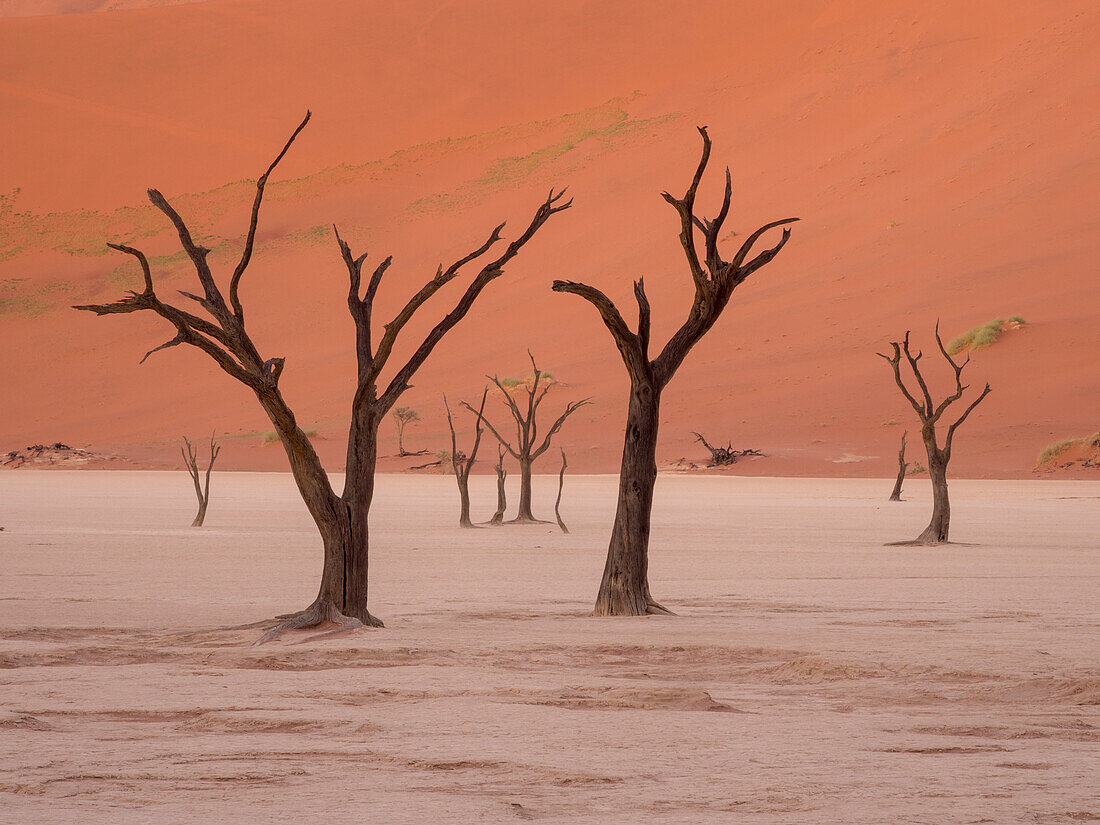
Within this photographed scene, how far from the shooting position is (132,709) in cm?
666

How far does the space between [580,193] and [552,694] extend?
71141 millimetres

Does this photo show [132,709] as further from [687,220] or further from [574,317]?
[574,317]

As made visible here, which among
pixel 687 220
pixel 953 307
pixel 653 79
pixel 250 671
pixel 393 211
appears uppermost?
pixel 653 79

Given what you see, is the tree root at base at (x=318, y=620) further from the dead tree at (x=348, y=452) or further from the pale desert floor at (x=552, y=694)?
the pale desert floor at (x=552, y=694)

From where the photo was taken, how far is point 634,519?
11367 millimetres

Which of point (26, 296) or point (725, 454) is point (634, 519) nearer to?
point (725, 454)

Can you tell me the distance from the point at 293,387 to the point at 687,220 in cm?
5528

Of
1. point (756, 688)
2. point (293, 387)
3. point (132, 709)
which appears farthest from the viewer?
point (293, 387)

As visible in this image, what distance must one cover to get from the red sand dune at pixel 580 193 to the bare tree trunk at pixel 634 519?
1313 inches

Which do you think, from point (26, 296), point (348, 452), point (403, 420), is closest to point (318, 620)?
point (348, 452)

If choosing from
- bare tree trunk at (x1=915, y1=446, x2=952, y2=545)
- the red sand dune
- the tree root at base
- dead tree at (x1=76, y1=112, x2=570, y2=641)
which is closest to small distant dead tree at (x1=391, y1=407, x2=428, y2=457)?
the red sand dune

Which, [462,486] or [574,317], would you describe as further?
[574,317]

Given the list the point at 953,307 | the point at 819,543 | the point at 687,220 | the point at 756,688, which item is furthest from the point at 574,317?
the point at 756,688

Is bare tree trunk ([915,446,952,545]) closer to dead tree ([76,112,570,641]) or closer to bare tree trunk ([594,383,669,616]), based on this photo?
bare tree trunk ([594,383,669,616])
